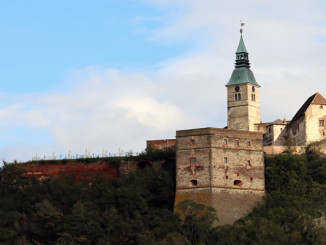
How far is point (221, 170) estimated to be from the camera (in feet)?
247

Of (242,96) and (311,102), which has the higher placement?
(242,96)

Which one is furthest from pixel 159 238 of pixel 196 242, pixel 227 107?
pixel 227 107

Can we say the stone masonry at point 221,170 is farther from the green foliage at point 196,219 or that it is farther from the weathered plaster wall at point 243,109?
the weathered plaster wall at point 243,109

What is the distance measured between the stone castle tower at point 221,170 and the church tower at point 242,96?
1655 cm

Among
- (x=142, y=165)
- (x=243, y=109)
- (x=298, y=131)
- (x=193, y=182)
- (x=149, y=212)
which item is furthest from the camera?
(x=243, y=109)

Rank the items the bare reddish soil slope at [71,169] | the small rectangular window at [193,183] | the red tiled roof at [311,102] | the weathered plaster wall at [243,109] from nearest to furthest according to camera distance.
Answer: the small rectangular window at [193,183], the bare reddish soil slope at [71,169], the red tiled roof at [311,102], the weathered plaster wall at [243,109]

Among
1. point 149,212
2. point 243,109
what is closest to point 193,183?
point 149,212

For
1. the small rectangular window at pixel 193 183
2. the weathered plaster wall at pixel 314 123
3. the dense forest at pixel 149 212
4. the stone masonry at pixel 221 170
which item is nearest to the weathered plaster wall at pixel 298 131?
the weathered plaster wall at pixel 314 123

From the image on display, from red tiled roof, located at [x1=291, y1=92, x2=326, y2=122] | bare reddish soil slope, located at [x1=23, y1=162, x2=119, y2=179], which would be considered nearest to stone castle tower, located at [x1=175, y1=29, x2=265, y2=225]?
bare reddish soil slope, located at [x1=23, y1=162, x2=119, y2=179]

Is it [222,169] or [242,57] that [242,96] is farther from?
[222,169]

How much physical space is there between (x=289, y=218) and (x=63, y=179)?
20.7 meters

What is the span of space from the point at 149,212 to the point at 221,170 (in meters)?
6.60

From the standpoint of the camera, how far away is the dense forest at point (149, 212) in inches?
2781

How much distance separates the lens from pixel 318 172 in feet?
260
